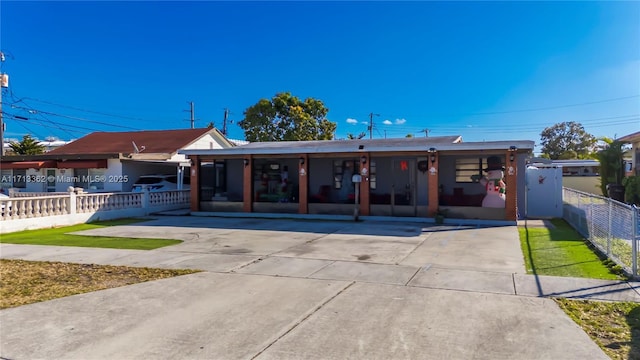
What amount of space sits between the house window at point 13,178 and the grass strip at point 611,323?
27.6 metres

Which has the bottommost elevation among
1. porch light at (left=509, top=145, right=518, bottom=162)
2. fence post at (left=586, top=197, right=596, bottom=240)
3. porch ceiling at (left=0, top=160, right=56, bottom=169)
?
fence post at (left=586, top=197, right=596, bottom=240)

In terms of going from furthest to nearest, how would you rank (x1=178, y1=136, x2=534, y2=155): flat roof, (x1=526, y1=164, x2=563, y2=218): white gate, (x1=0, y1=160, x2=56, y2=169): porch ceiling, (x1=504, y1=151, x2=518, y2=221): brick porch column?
(x1=0, y1=160, x2=56, y2=169): porch ceiling → (x1=526, y1=164, x2=563, y2=218): white gate → (x1=504, y1=151, x2=518, y2=221): brick porch column → (x1=178, y1=136, x2=534, y2=155): flat roof

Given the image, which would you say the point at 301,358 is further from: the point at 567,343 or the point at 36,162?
the point at 36,162

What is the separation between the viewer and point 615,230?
7984 millimetres

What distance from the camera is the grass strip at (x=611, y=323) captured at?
4.14m

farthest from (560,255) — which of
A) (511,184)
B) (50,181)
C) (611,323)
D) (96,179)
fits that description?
(50,181)

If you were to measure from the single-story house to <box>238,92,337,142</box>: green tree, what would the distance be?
15.2 meters

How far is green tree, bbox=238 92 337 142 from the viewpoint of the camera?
118 ft

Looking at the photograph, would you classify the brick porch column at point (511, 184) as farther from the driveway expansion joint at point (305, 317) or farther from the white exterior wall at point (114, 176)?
the white exterior wall at point (114, 176)

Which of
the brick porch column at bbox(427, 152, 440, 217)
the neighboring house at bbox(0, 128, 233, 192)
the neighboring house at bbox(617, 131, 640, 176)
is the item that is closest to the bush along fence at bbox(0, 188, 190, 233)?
the neighboring house at bbox(0, 128, 233, 192)

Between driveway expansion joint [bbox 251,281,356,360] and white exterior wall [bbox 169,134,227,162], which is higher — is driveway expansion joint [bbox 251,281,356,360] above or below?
below

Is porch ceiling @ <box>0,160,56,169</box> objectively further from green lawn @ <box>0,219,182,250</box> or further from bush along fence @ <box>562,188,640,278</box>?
bush along fence @ <box>562,188,640,278</box>

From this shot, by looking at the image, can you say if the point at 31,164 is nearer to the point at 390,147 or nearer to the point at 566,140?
the point at 390,147

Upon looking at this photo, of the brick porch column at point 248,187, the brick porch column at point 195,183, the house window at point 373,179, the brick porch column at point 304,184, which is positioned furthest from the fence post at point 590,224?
the brick porch column at point 195,183
